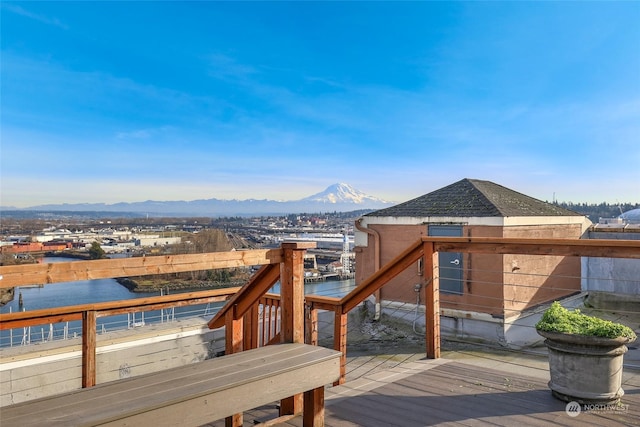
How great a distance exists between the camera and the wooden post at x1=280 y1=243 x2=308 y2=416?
8.85ft

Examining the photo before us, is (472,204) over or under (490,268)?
over

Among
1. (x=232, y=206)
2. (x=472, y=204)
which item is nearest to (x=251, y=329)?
(x=472, y=204)

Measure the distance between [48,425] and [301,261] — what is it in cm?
155

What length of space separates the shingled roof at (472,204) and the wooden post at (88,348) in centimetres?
968

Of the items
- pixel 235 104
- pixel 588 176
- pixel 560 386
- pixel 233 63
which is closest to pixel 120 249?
pixel 235 104

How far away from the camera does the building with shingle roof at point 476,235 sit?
1077 centimetres

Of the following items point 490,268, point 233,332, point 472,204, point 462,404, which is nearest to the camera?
point 462,404

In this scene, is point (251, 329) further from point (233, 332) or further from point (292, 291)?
point (292, 291)

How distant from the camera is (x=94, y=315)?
137 inches

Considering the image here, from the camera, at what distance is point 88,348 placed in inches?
134

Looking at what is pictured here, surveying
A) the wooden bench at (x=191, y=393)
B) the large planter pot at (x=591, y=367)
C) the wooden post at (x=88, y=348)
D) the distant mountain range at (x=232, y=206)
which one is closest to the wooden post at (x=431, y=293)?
the large planter pot at (x=591, y=367)

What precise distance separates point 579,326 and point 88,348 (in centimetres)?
373

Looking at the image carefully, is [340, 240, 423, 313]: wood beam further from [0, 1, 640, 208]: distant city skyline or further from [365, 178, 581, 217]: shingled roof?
[0, 1, 640, 208]: distant city skyline

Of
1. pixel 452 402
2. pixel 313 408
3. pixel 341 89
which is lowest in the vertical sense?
pixel 452 402
